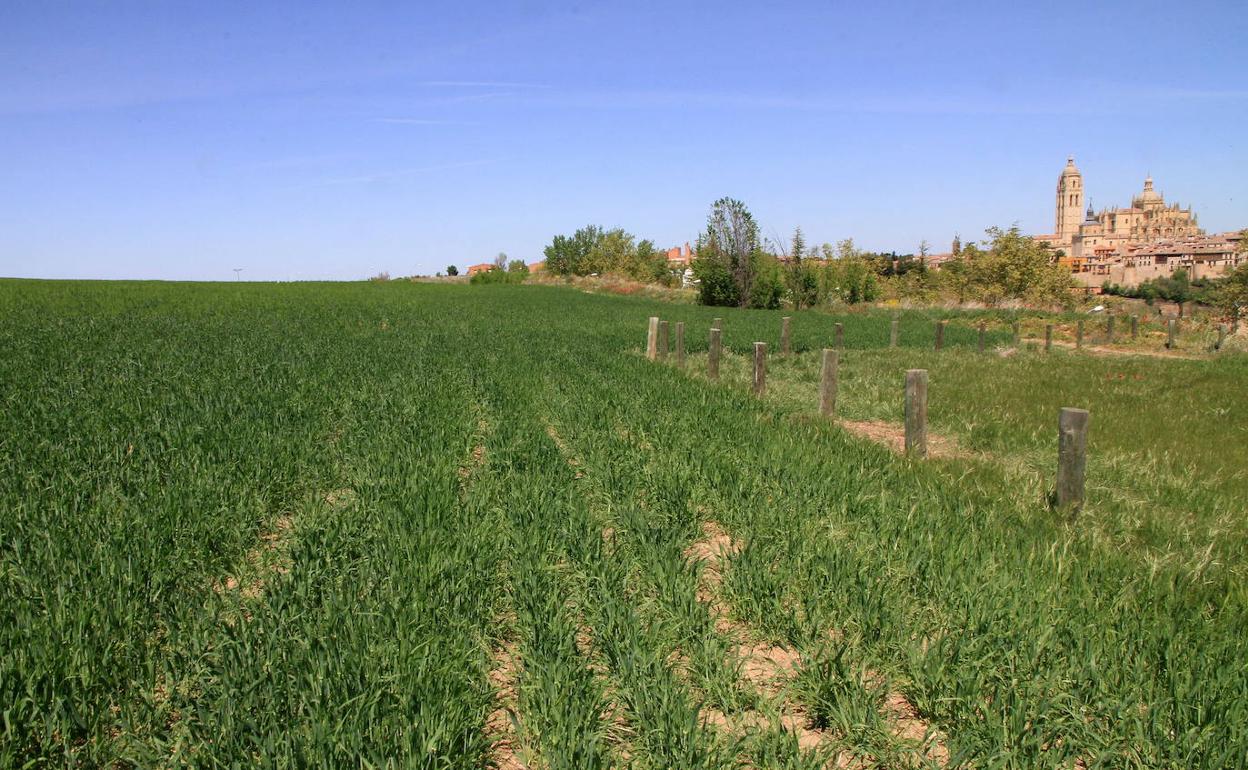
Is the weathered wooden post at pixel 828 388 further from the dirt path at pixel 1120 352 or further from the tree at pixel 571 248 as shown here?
the tree at pixel 571 248

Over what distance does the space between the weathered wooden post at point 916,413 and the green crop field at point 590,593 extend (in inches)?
18.7

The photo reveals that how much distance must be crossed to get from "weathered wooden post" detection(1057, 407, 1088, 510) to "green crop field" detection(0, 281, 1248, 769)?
18 cm

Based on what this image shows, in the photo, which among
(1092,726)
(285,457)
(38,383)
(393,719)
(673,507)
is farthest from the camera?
(38,383)

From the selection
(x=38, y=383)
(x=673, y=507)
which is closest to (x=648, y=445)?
(x=673, y=507)

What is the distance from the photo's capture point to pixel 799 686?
3.20 m

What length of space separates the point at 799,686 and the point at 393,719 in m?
1.70

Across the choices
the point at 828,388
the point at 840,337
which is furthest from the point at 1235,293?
the point at 828,388

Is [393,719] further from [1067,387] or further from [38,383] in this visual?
[1067,387]

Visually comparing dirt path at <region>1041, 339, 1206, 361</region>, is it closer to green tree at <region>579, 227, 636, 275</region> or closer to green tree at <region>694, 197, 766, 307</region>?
green tree at <region>694, 197, 766, 307</region>

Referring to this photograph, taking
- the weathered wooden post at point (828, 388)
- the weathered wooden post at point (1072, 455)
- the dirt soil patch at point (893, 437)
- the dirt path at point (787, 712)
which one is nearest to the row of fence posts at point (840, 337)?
the dirt soil patch at point (893, 437)

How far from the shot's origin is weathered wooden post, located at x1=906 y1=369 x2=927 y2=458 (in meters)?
8.12

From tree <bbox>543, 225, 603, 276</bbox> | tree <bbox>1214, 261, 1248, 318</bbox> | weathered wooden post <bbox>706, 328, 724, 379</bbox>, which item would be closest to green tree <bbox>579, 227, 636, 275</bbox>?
tree <bbox>543, 225, 603, 276</bbox>

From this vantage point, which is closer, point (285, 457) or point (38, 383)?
point (285, 457)

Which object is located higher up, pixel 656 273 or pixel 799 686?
pixel 656 273
